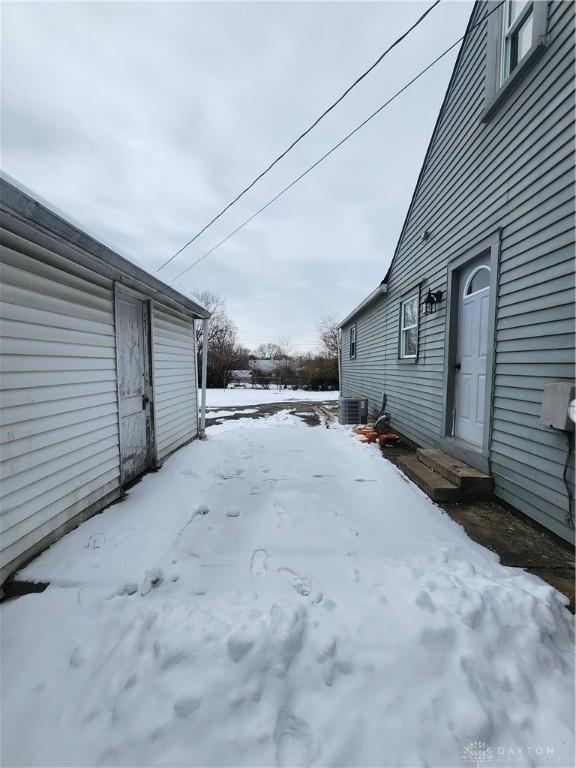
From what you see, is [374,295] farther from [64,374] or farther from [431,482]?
[64,374]

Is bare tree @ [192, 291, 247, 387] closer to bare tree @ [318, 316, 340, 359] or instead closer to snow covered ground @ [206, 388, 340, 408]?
snow covered ground @ [206, 388, 340, 408]

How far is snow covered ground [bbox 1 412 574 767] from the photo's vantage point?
4.09 ft

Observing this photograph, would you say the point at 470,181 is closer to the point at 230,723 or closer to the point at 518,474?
the point at 518,474

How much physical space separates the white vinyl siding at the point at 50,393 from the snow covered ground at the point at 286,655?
475mm

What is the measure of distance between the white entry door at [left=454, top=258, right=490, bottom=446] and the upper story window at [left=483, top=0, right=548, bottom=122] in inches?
65.0

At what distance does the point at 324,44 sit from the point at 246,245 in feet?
39.7

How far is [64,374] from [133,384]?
4.48 feet

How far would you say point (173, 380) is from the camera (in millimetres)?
5543

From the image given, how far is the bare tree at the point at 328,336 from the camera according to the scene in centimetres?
3306

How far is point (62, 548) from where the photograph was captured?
8.42 feet

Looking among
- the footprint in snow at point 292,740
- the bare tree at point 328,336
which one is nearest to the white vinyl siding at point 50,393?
the footprint in snow at point 292,740

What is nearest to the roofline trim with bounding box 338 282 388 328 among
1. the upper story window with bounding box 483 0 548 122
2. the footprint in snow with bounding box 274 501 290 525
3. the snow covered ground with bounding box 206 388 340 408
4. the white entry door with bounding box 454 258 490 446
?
the white entry door with bounding box 454 258 490 446

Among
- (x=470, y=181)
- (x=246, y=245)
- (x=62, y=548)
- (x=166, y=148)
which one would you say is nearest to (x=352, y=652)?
(x=62, y=548)

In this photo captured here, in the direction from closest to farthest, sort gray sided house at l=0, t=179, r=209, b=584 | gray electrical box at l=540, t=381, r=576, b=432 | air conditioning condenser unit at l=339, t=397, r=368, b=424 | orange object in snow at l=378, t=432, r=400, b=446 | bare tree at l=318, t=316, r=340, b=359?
1. gray sided house at l=0, t=179, r=209, b=584
2. gray electrical box at l=540, t=381, r=576, b=432
3. orange object in snow at l=378, t=432, r=400, b=446
4. air conditioning condenser unit at l=339, t=397, r=368, b=424
5. bare tree at l=318, t=316, r=340, b=359
